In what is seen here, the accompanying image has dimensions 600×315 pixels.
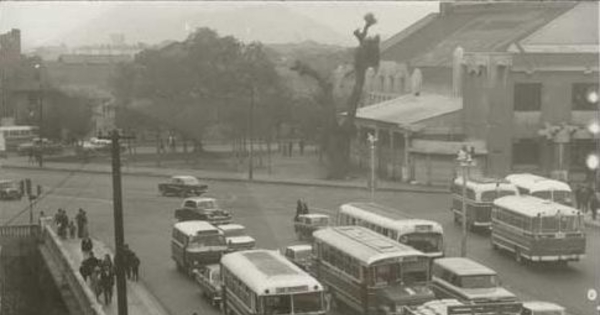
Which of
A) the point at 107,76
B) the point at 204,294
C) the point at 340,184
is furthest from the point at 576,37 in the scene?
the point at 107,76

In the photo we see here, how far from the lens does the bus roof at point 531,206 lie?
2602cm

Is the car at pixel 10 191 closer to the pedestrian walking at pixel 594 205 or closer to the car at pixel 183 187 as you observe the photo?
the car at pixel 183 187

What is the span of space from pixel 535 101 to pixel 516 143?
6.57ft

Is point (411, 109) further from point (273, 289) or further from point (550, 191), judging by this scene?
point (273, 289)

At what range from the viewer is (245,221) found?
3459 cm

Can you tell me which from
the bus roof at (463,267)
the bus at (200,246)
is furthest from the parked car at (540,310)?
the bus at (200,246)

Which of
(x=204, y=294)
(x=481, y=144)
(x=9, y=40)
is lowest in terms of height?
(x=204, y=294)

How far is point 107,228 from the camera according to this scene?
34.0m

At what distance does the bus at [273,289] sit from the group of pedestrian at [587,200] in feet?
55.0

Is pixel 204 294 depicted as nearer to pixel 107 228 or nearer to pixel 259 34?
pixel 107 228

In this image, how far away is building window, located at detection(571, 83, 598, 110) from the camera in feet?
143

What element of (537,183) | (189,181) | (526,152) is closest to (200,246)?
(537,183)

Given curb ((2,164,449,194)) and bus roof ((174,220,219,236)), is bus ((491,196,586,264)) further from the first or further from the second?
curb ((2,164,449,194))

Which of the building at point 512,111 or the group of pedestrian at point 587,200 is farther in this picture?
the building at point 512,111
